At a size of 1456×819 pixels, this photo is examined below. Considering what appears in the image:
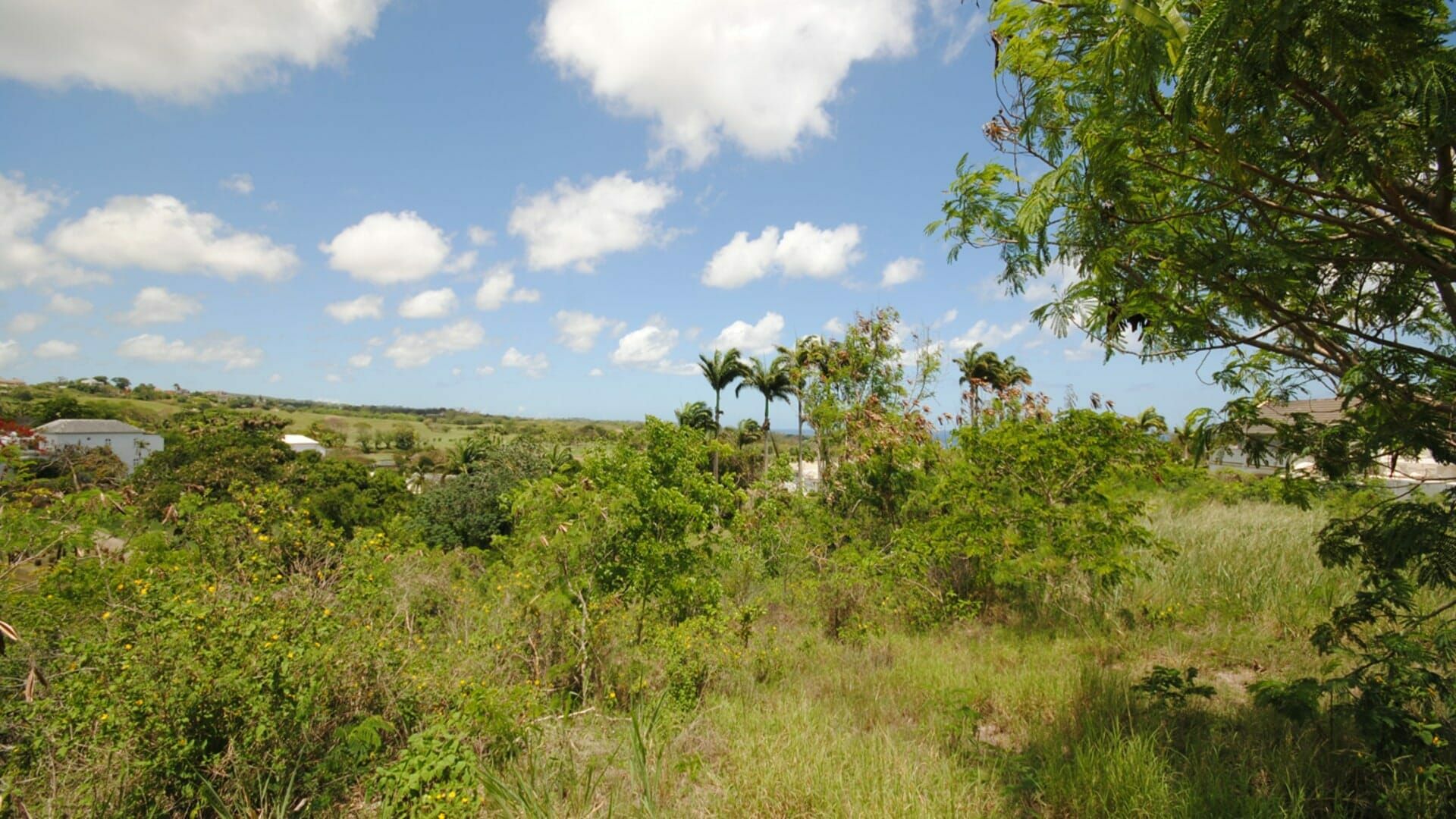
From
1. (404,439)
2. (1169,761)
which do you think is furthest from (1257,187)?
(404,439)

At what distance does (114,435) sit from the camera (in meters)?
51.4

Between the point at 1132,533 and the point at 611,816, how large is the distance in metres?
6.03

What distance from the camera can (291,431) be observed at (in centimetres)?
9369

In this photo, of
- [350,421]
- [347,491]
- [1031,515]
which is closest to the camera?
[1031,515]

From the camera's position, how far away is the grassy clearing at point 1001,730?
2967 mm

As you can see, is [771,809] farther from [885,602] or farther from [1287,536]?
[1287,536]

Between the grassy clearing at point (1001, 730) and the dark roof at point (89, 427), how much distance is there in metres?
58.1

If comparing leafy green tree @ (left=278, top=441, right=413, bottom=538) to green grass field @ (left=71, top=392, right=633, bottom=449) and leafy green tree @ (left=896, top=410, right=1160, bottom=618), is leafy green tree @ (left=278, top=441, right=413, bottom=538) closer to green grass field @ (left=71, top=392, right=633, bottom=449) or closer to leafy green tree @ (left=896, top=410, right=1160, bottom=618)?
green grass field @ (left=71, top=392, right=633, bottom=449)

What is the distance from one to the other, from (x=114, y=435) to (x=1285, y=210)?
237 ft

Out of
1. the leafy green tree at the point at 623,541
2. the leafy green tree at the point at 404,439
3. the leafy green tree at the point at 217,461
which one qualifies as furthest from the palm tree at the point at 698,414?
the leafy green tree at the point at 404,439

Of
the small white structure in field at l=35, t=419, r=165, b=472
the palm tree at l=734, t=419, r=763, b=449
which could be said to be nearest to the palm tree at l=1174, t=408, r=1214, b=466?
the palm tree at l=734, t=419, r=763, b=449

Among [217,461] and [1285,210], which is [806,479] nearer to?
[1285,210]

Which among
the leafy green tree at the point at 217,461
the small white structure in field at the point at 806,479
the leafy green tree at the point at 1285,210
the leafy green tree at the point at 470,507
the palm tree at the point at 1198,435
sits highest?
the leafy green tree at the point at 1285,210

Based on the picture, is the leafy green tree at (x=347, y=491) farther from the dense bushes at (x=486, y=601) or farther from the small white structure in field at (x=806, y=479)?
the small white structure in field at (x=806, y=479)
